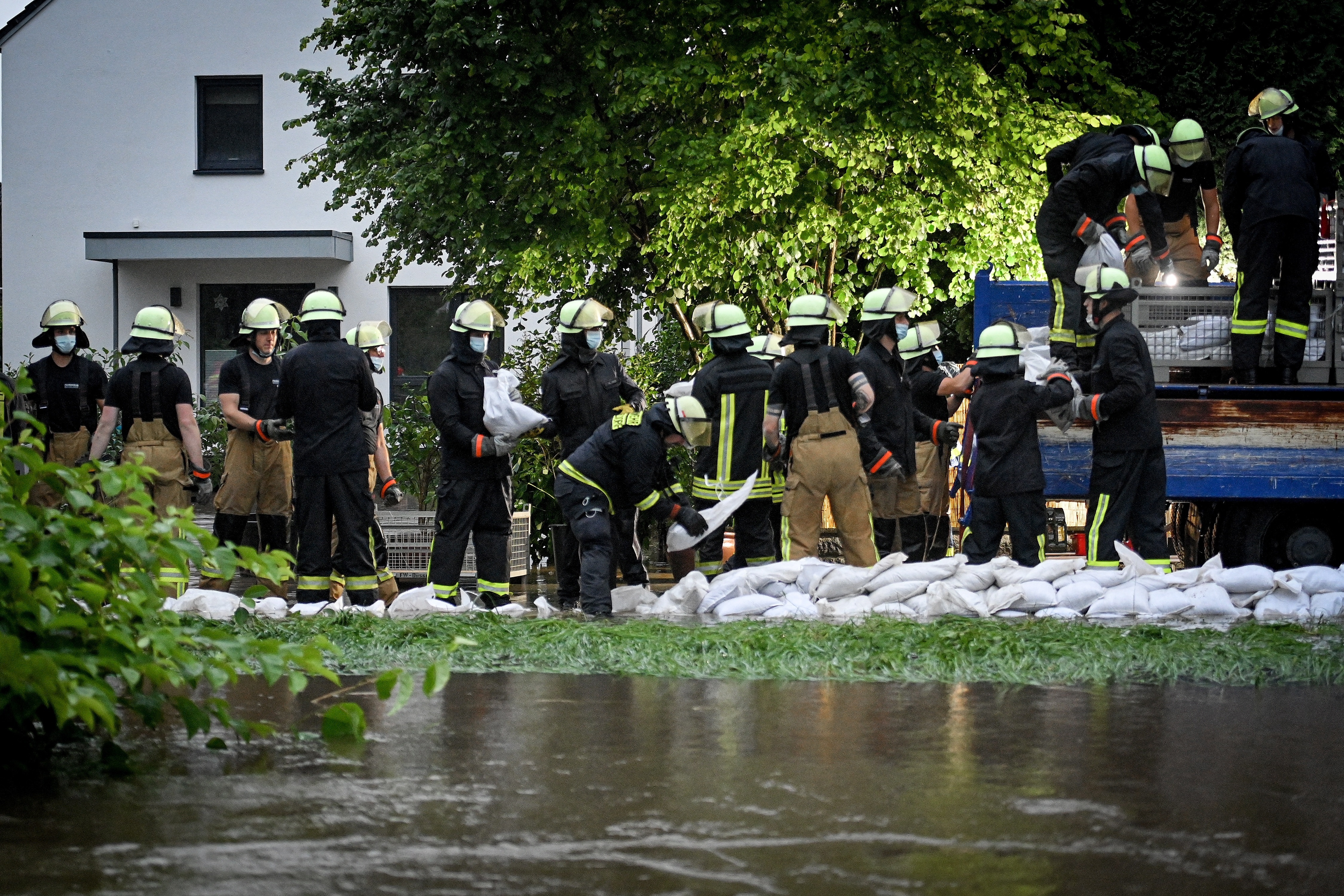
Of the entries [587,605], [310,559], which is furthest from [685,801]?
[310,559]

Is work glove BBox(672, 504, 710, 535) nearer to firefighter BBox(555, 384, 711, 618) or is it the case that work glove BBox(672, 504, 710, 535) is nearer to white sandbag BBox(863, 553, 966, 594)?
firefighter BBox(555, 384, 711, 618)

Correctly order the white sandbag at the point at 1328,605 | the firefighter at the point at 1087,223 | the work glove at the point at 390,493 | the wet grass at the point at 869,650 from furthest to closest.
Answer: the work glove at the point at 390,493 → the firefighter at the point at 1087,223 → the white sandbag at the point at 1328,605 → the wet grass at the point at 869,650

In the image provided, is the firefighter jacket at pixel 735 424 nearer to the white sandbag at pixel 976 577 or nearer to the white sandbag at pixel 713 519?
the white sandbag at pixel 713 519

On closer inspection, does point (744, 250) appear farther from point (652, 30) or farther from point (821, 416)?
point (821, 416)

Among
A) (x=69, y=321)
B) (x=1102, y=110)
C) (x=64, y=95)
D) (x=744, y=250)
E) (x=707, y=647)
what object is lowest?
(x=707, y=647)

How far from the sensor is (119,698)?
4992 millimetres

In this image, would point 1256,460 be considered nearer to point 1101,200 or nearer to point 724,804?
point 1101,200

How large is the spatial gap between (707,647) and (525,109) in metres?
9.88

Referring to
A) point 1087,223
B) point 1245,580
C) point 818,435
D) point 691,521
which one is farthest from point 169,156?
point 1245,580

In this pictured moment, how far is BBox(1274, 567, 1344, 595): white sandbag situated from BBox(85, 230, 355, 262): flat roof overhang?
1873 cm

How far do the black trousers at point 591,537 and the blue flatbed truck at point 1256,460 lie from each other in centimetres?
303

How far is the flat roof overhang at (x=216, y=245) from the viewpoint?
24969mm

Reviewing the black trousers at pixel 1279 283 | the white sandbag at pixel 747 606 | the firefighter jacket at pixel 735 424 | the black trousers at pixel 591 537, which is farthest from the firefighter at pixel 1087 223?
the black trousers at pixel 591 537

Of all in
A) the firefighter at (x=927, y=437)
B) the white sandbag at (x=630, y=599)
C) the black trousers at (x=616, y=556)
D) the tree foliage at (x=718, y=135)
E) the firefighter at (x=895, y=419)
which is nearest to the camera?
the white sandbag at (x=630, y=599)
